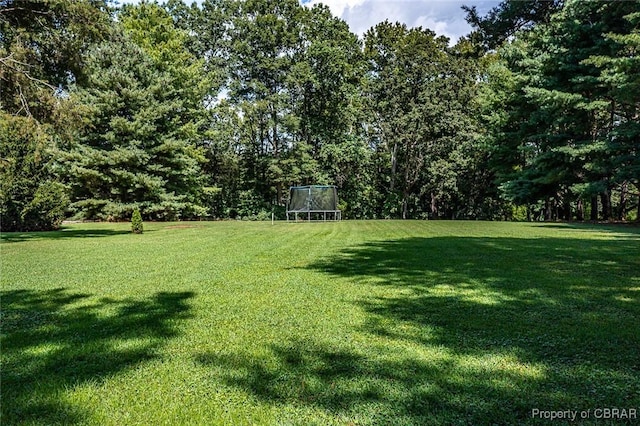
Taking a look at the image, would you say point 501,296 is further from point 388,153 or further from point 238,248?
point 388,153

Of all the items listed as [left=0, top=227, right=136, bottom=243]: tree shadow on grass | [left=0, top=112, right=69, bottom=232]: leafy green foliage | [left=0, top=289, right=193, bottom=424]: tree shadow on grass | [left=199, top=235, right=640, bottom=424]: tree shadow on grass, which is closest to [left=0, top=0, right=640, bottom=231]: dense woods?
[left=0, top=112, right=69, bottom=232]: leafy green foliage

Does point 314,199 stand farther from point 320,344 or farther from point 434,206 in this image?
point 320,344

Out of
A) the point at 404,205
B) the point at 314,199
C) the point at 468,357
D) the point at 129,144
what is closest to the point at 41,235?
the point at 129,144

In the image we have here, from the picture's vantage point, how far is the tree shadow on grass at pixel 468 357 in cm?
214

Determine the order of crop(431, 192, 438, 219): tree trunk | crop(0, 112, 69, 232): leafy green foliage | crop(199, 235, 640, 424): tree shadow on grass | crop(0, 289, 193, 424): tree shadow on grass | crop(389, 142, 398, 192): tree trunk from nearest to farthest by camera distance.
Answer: crop(199, 235, 640, 424): tree shadow on grass < crop(0, 289, 193, 424): tree shadow on grass < crop(0, 112, 69, 232): leafy green foliage < crop(389, 142, 398, 192): tree trunk < crop(431, 192, 438, 219): tree trunk

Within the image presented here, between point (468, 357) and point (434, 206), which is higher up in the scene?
point (434, 206)

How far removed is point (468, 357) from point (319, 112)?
3028 cm

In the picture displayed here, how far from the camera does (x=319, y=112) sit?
3166cm

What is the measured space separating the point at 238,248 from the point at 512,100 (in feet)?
67.8

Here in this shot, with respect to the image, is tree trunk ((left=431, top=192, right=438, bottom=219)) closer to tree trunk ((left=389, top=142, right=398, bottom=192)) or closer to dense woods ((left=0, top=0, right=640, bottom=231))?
dense woods ((left=0, top=0, right=640, bottom=231))

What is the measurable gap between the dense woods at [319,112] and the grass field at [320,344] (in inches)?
365

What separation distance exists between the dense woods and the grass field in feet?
30.4

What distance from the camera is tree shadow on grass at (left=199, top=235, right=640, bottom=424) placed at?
2141 mm

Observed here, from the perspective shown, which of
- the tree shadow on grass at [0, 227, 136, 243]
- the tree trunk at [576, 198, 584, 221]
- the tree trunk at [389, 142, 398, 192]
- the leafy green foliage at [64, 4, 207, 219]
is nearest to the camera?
the tree shadow on grass at [0, 227, 136, 243]
